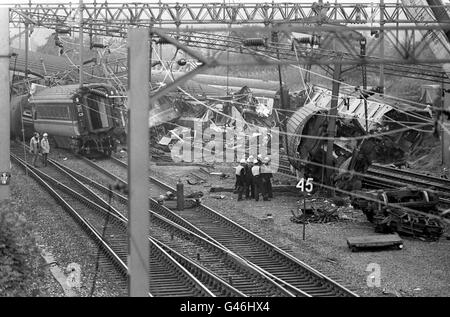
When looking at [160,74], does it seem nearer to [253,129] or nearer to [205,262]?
[253,129]

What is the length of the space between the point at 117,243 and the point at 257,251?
9.83ft

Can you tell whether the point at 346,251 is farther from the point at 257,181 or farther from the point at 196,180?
the point at 196,180

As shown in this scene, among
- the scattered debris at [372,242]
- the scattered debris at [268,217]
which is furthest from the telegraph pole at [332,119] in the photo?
the scattered debris at [372,242]

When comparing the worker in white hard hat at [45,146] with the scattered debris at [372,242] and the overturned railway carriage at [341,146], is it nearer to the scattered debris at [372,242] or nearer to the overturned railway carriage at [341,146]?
the overturned railway carriage at [341,146]

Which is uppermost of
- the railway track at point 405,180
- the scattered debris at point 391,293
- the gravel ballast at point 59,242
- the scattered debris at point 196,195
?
the railway track at point 405,180

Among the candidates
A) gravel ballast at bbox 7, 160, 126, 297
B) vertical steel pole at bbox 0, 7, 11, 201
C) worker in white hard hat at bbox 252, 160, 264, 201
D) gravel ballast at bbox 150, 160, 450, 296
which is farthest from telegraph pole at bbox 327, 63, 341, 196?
vertical steel pole at bbox 0, 7, 11, 201

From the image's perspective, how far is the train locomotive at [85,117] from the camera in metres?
30.2

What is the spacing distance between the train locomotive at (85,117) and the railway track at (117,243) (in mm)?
4387

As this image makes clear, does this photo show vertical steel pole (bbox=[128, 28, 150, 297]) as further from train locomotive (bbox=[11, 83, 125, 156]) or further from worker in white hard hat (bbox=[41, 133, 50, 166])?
train locomotive (bbox=[11, 83, 125, 156])

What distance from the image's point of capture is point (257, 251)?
15.8 metres

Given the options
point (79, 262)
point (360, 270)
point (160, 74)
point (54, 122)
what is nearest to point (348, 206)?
point (360, 270)

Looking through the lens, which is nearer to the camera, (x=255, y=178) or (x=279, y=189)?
(x=255, y=178)

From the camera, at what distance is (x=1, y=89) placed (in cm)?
1711

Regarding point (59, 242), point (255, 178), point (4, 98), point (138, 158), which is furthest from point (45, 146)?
point (138, 158)
